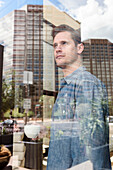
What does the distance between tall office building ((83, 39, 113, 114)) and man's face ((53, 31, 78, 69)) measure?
0.26 ft

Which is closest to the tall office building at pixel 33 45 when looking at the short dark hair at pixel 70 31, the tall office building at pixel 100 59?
the short dark hair at pixel 70 31

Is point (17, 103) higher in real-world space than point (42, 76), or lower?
lower

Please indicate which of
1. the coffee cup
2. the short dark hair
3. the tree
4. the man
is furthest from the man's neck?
the tree

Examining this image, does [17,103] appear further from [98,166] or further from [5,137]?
[98,166]

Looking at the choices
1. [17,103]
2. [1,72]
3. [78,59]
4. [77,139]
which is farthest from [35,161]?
[1,72]

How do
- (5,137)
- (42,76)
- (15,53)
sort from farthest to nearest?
(5,137), (15,53), (42,76)

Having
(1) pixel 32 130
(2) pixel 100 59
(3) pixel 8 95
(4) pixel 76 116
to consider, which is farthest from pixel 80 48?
(3) pixel 8 95

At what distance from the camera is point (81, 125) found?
2.36 feet

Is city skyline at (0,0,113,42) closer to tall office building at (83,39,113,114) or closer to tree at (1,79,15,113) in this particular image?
tall office building at (83,39,113,114)

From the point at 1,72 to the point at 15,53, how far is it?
421 mm

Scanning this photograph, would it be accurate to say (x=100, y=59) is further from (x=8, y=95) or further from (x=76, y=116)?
(x=8, y=95)

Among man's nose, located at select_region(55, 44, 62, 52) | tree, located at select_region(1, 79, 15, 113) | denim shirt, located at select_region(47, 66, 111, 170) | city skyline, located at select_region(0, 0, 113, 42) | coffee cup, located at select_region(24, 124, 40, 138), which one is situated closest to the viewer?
denim shirt, located at select_region(47, 66, 111, 170)

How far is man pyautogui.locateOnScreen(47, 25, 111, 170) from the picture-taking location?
2.19 ft

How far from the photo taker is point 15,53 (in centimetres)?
154
